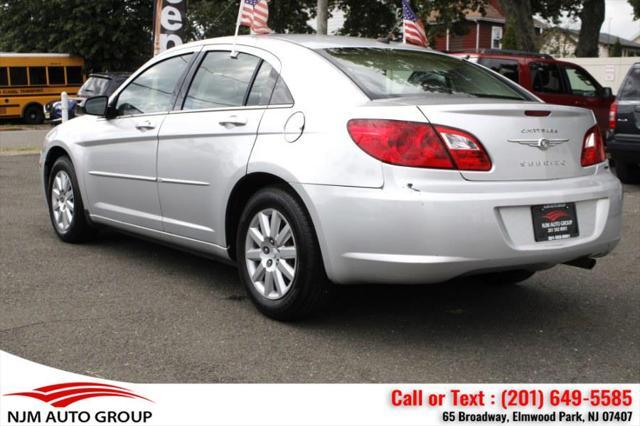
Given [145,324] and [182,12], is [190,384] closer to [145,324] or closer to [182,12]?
[145,324]

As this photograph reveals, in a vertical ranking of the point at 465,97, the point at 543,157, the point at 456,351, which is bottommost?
the point at 456,351

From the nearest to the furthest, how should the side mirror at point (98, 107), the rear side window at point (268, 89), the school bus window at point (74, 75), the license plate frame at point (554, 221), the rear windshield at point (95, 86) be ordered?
1. the license plate frame at point (554, 221)
2. the rear side window at point (268, 89)
3. the side mirror at point (98, 107)
4. the rear windshield at point (95, 86)
5. the school bus window at point (74, 75)

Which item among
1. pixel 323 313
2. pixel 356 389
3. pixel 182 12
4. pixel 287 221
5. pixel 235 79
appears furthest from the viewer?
pixel 182 12

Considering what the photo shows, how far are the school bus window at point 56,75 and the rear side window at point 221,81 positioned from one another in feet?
92.7

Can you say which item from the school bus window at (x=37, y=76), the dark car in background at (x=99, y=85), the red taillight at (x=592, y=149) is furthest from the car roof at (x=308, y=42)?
the school bus window at (x=37, y=76)

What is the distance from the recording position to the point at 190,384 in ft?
11.6

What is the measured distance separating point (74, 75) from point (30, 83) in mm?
2575

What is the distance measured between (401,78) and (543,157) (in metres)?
0.88

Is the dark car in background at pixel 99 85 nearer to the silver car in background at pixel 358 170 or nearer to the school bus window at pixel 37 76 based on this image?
the school bus window at pixel 37 76

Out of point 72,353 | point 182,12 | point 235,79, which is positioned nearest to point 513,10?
point 182,12

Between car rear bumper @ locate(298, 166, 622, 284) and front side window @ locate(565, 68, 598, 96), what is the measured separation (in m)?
11.4

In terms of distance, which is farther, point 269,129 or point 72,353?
point 269,129

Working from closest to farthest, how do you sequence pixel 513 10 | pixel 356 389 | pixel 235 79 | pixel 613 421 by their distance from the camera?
pixel 613 421 < pixel 356 389 < pixel 235 79 < pixel 513 10

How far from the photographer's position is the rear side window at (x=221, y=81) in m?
4.83
